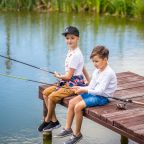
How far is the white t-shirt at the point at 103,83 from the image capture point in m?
4.48

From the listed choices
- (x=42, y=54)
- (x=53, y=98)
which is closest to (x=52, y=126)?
(x=53, y=98)

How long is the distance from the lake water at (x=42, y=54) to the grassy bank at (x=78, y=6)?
619 mm

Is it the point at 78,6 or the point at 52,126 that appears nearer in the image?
the point at 52,126

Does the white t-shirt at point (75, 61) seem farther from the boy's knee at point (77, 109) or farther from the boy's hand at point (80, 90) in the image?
the boy's knee at point (77, 109)

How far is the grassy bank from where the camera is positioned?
1571 centimetres

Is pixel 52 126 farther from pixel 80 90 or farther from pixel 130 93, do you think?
pixel 130 93

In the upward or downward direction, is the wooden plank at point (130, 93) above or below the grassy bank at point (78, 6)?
below

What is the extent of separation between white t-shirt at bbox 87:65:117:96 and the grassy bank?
11169 mm

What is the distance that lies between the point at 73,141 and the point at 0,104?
2393 mm

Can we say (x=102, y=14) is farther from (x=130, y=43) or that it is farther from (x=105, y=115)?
(x=105, y=115)

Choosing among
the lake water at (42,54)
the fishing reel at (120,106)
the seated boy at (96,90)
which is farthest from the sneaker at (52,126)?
the fishing reel at (120,106)

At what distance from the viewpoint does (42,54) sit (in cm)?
1000

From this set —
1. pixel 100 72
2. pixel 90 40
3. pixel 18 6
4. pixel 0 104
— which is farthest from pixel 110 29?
pixel 100 72

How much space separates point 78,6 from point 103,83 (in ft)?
40.9
